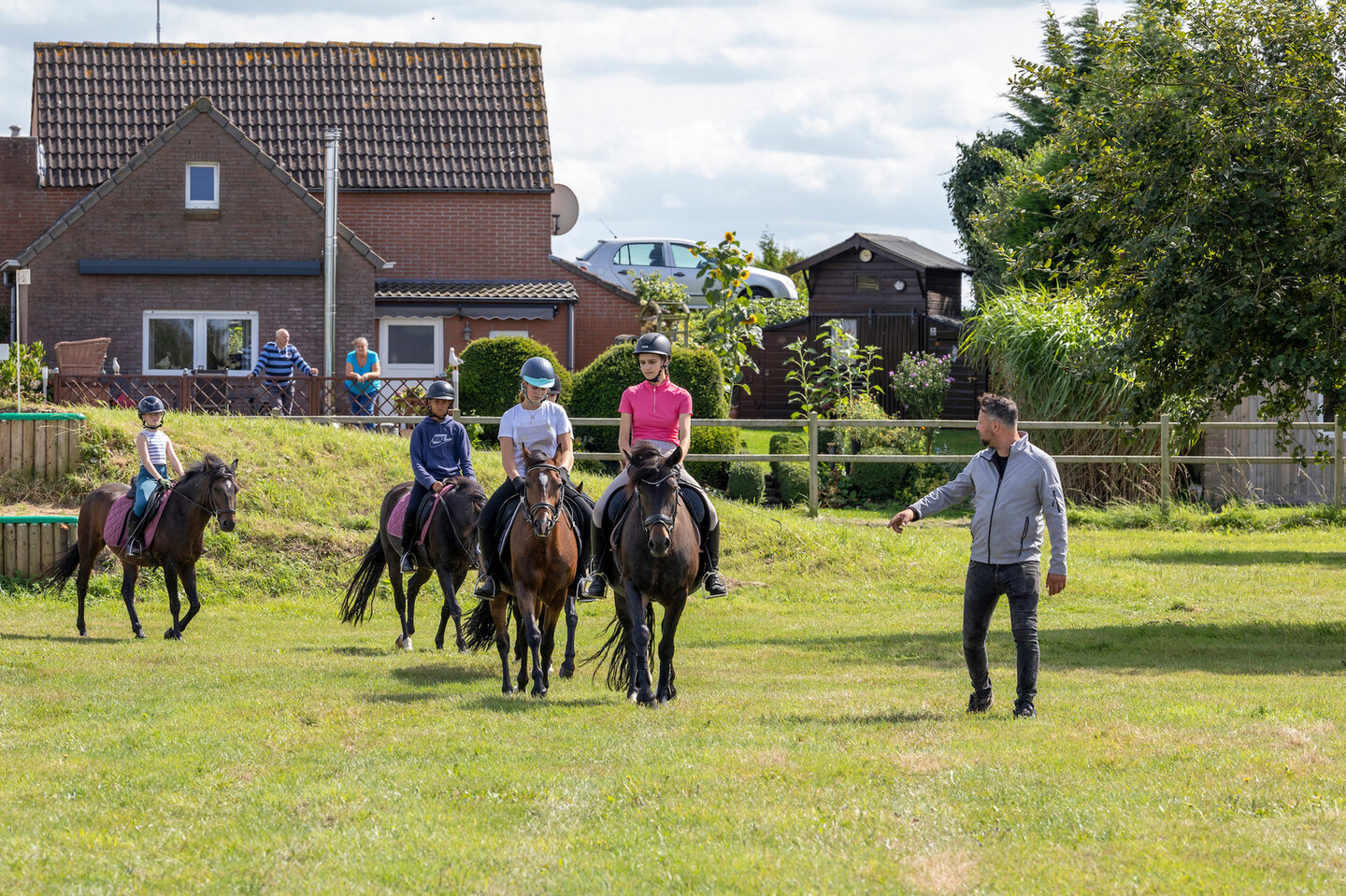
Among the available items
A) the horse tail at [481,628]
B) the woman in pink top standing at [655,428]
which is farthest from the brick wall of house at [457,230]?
the woman in pink top standing at [655,428]

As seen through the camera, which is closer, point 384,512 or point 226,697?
point 226,697

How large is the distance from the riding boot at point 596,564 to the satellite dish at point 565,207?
29586mm

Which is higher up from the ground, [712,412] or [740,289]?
[740,289]

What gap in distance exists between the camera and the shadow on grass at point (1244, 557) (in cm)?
1881

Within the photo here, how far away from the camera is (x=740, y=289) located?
31.2 m

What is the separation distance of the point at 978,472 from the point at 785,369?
3063cm

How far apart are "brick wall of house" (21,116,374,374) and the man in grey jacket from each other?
22.7m

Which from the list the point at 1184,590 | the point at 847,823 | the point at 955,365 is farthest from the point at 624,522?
the point at 955,365

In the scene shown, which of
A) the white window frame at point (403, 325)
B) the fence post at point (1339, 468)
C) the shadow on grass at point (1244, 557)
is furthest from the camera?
the white window frame at point (403, 325)

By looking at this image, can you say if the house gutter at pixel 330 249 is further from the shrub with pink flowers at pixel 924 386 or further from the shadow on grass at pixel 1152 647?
the shadow on grass at pixel 1152 647

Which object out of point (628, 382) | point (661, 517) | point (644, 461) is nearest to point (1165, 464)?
point (628, 382)

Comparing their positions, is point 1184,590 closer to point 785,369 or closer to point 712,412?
point 712,412

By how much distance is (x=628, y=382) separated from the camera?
24.5 metres

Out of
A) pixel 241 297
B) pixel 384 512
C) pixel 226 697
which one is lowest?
pixel 226 697
